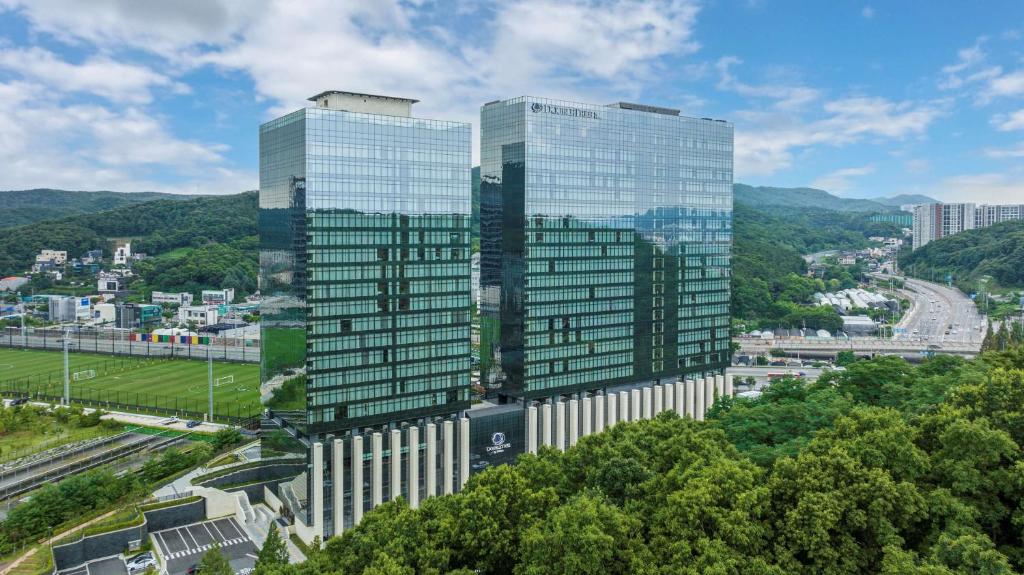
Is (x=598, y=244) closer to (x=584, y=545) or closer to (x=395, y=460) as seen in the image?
(x=395, y=460)

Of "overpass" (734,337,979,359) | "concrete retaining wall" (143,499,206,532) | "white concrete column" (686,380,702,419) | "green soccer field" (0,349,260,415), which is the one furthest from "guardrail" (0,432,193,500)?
"overpass" (734,337,979,359)

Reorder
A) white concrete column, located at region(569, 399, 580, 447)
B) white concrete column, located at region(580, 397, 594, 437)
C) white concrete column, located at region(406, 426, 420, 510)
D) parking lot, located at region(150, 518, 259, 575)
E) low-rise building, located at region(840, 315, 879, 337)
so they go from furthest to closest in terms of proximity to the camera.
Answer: low-rise building, located at region(840, 315, 879, 337) → white concrete column, located at region(580, 397, 594, 437) → white concrete column, located at region(569, 399, 580, 447) → white concrete column, located at region(406, 426, 420, 510) → parking lot, located at region(150, 518, 259, 575)

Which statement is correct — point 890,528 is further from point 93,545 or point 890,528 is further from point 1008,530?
point 93,545

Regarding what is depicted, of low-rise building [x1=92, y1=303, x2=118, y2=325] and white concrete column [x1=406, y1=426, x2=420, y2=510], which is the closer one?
white concrete column [x1=406, y1=426, x2=420, y2=510]

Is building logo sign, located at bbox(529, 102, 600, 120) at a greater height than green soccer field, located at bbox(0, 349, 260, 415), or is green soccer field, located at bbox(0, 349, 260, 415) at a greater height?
building logo sign, located at bbox(529, 102, 600, 120)

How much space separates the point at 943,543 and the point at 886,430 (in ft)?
28.1

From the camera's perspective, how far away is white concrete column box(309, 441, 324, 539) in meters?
59.1

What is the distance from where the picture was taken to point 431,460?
215 ft

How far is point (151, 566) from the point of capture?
5762 cm

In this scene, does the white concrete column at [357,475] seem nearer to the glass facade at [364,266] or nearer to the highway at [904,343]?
the glass facade at [364,266]

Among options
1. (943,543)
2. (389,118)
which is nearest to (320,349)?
(389,118)

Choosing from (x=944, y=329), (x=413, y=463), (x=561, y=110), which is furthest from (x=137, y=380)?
(x=944, y=329)

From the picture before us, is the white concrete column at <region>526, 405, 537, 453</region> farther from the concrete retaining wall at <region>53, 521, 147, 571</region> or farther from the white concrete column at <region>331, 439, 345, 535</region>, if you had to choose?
the concrete retaining wall at <region>53, 521, 147, 571</region>

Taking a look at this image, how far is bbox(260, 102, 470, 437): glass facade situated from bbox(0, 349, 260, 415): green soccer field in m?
53.8
